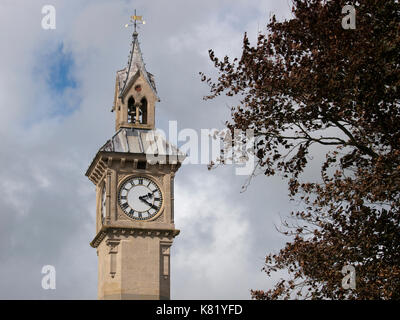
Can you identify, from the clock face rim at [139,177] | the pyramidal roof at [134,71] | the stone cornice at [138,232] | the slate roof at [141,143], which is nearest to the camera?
the stone cornice at [138,232]

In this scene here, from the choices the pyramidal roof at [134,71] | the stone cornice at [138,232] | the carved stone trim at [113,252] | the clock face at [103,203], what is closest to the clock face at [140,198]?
the stone cornice at [138,232]

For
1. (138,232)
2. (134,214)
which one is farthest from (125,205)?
(138,232)

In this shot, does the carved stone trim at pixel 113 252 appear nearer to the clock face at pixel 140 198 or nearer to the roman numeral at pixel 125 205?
the clock face at pixel 140 198

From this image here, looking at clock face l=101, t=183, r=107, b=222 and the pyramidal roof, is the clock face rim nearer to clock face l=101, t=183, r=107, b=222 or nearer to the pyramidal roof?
clock face l=101, t=183, r=107, b=222

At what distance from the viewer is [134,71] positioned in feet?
229

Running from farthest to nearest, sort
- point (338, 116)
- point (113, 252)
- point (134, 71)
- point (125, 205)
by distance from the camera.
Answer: point (134, 71) → point (125, 205) → point (113, 252) → point (338, 116)

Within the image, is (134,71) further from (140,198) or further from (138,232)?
(138,232)

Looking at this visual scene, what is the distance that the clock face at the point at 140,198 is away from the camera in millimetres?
65375

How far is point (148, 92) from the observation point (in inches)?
2719

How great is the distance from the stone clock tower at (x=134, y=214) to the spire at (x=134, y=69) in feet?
1.69

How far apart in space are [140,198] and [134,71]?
329 inches

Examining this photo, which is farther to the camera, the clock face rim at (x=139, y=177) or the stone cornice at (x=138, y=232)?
the clock face rim at (x=139, y=177)
